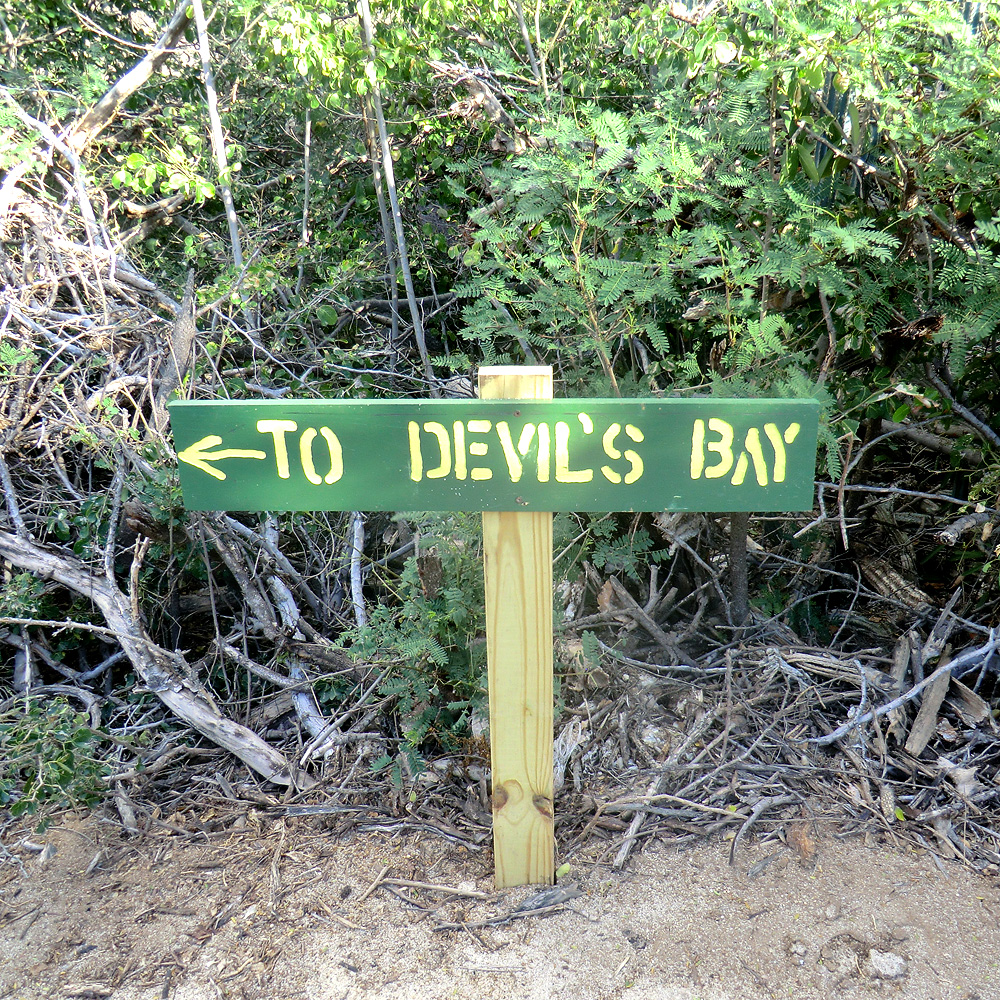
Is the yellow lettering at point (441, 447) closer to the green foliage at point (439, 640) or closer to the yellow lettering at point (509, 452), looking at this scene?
the yellow lettering at point (509, 452)

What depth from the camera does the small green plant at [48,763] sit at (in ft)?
7.54

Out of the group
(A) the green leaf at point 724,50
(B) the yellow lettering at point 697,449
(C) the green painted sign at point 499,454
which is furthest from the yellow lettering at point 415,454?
(A) the green leaf at point 724,50

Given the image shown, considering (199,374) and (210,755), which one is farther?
(199,374)

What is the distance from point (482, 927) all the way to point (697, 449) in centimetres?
136

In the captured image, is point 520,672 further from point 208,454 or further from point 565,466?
point 208,454

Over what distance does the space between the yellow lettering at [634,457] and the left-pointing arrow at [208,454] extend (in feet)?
2.66

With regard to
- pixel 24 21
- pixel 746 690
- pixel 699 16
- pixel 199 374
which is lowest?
pixel 746 690

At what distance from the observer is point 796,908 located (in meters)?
1.98

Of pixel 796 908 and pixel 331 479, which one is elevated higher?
pixel 331 479

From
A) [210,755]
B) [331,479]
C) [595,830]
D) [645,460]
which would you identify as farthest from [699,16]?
[210,755]

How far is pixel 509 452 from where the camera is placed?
1.68m

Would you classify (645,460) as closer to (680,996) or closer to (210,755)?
(680,996)

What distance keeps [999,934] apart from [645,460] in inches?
58.9

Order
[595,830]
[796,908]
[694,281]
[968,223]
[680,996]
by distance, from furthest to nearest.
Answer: [694,281] < [968,223] < [595,830] < [796,908] < [680,996]
